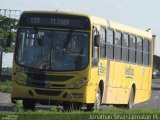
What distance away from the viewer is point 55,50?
2181 cm

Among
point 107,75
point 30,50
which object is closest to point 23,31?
point 30,50

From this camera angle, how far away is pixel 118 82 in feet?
86.4

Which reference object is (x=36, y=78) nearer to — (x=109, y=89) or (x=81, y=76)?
(x=81, y=76)

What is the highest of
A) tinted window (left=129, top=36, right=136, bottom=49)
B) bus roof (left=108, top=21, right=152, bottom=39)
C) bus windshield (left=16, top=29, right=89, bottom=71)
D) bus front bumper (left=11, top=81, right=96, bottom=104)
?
bus roof (left=108, top=21, right=152, bottom=39)

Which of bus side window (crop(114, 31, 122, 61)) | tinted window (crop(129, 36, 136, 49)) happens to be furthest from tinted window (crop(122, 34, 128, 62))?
tinted window (crop(129, 36, 136, 49))

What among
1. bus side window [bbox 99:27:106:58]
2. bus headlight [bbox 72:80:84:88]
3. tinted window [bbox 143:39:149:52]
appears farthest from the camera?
tinted window [bbox 143:39:149:52]

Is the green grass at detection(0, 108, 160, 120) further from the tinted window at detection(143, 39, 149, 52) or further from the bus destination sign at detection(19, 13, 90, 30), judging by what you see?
the tinted window at detection(143, 39, 149, 52)

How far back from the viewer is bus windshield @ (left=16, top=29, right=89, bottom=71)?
21.7 meters

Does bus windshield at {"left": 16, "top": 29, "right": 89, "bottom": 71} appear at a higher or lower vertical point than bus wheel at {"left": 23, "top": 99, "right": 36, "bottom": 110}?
higher

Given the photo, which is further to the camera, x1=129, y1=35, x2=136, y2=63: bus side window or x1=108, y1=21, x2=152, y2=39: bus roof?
x1=129, y1=35, x2=136, y2=63: bus side window

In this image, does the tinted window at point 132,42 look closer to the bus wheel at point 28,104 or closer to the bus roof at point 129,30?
the bus roof at point 129,30

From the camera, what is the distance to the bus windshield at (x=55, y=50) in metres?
21.7

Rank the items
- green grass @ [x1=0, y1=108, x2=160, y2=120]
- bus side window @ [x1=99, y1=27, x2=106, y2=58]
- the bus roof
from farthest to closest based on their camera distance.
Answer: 1. the bus roof
2. bus side window @ [x1=99, y1=27, x2=106, y2=58]
3. green grass @ [x1=0, y1=108, x2=160, y2=120]

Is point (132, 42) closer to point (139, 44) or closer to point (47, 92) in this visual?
point (139, 44)
